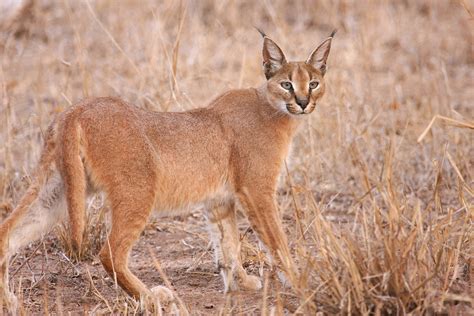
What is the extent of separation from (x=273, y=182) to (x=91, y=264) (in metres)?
1.16

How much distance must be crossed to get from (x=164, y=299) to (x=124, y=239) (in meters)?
0.35

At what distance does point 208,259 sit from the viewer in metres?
5.39

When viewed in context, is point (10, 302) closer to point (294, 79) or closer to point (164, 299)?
point (164, 299)

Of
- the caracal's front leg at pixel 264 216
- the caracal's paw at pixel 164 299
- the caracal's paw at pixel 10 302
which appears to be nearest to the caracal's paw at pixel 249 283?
the caracal's front leg at pixel 264 216

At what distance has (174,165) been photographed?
467 cm

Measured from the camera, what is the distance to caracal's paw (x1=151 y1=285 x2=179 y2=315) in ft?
13.7

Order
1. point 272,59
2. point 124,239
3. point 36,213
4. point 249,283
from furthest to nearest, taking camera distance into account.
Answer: point 272,59 → point 249,283 → point 36,213 → point 124,239

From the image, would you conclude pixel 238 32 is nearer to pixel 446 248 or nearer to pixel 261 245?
pixel 261 245

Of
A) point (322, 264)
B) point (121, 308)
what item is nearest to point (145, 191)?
point (121, 308)

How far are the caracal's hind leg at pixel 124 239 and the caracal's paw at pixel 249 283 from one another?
1.68 feet

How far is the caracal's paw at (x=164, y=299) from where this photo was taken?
4.18 m

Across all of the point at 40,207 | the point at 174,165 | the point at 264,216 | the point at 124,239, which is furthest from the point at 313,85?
the point at 40,207

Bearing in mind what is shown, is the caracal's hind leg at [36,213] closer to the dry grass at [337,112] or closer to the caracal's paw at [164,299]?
the dry grass at [337,112]

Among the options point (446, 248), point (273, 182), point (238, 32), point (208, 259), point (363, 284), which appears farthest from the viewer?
point (238, 32)
